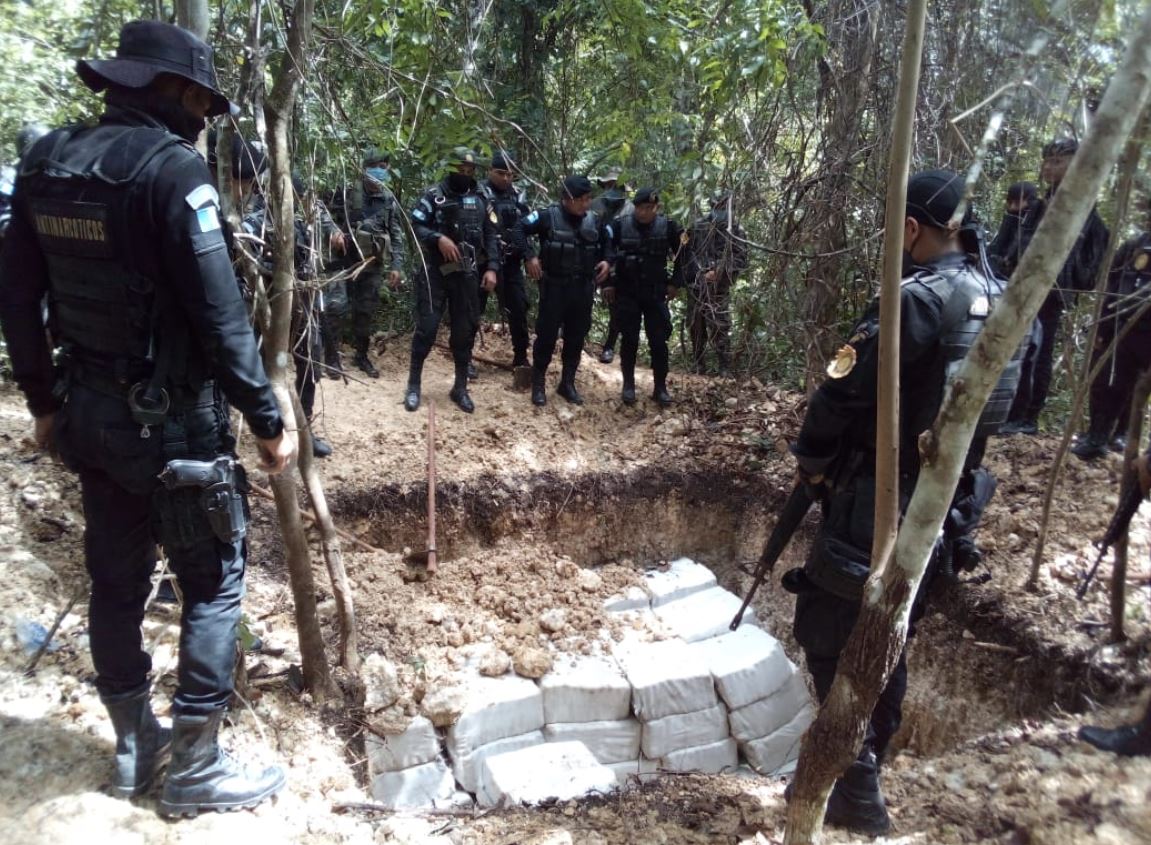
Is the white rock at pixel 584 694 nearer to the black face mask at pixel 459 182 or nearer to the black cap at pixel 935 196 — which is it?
the black cap at pixel 935 196

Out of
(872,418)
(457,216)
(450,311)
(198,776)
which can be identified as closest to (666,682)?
(872,418)

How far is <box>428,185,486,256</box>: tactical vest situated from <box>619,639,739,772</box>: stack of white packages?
3.29m

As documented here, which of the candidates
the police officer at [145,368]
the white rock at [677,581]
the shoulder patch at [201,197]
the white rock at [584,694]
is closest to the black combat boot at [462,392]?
the white rock at [677,581]

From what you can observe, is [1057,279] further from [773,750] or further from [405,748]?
[405,748]

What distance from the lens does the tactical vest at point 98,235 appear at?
178 cm

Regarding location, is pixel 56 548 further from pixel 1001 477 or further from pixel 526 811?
pixel 1001 477

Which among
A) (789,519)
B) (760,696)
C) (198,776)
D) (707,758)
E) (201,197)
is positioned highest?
(201,197)

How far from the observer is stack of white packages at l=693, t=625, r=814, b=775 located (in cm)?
400

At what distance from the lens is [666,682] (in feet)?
12.7

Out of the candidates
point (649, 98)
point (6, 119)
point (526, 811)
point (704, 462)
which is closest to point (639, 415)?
point (704, 462)

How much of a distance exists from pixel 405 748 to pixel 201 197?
8.34ft

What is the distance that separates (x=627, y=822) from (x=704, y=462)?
318cm

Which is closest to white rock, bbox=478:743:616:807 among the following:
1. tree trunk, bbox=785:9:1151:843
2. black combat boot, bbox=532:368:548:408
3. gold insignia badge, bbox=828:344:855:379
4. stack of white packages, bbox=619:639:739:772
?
stack of white packages, bbox=619:639:739:772

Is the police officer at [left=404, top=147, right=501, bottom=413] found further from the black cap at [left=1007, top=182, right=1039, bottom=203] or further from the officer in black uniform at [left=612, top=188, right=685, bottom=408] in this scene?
the black cap at [left=1007, top=182, right=1039, bottom=203]
